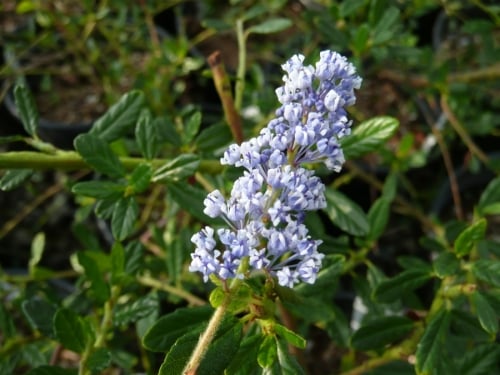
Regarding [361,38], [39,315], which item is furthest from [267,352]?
[361,38]

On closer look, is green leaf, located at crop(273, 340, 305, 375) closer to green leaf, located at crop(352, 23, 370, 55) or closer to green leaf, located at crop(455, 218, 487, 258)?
green leaf, located at crop(455, 218, 487, 258)

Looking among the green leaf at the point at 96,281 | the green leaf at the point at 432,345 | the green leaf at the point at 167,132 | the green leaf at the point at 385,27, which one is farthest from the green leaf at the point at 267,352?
the green leaf at the point at 385,27

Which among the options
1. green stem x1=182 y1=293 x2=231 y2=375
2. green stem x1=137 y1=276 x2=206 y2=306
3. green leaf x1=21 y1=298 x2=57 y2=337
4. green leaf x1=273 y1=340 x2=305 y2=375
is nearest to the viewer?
green stem x1=182 y1=293 x2=231 y2=375

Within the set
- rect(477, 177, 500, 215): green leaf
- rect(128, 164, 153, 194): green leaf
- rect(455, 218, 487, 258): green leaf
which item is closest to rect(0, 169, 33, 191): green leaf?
rect(128, 164, 153, 194): green leaf

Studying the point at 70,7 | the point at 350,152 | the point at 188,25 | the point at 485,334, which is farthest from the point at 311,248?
the point at 188,25

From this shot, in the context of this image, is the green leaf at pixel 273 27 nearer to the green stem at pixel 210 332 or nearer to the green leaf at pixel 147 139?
the green leaf at pixel 147 139

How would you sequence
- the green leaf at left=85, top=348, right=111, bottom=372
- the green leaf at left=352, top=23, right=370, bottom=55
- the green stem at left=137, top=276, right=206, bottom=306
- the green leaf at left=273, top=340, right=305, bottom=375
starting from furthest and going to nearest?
the green leaf at left=352, top=23, right=370, bottom=55, the green stem at left=137, top=276, right=206, bottom=306, the green leaf at left=85, top=348, right=111, bottom=372, the green leaf at left=273, top=340, right=305, bottom=375
